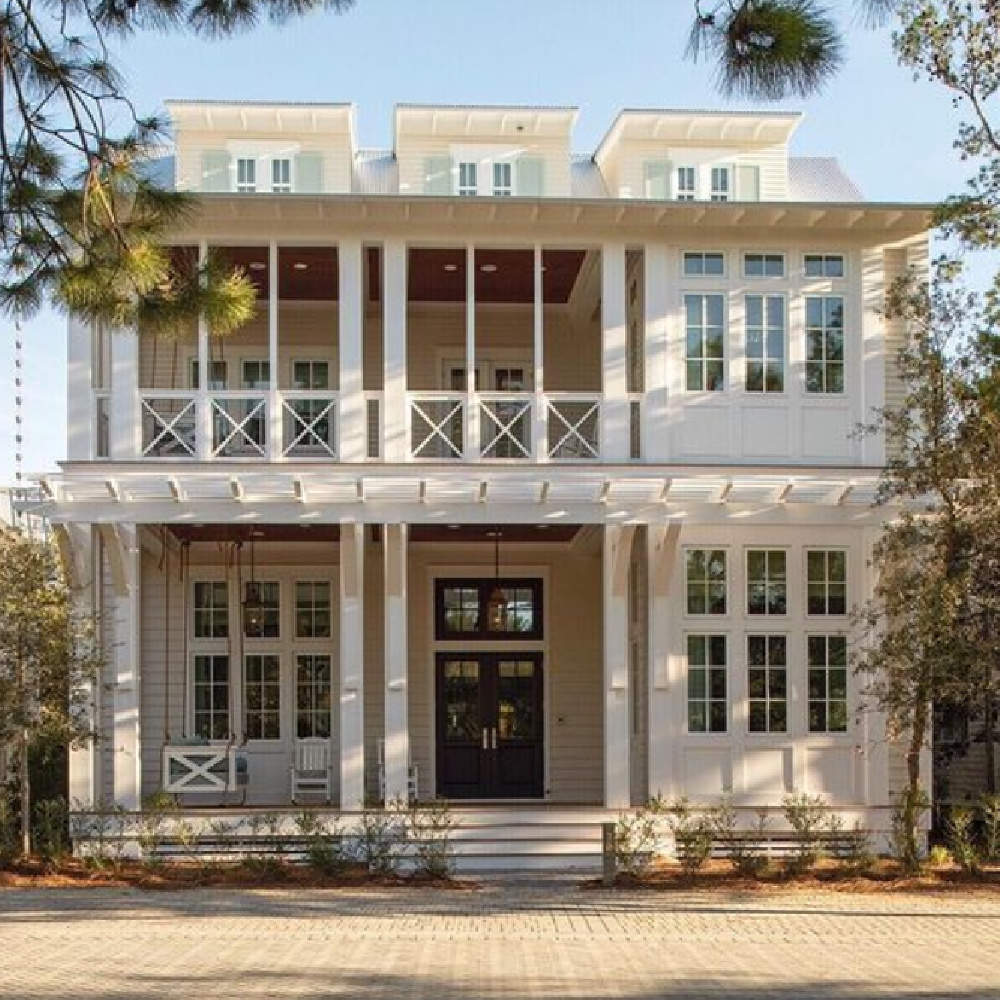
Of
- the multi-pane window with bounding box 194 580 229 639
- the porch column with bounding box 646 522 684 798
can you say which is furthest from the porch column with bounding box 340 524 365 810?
the multi-pane window with bounding box 194 580 229 639

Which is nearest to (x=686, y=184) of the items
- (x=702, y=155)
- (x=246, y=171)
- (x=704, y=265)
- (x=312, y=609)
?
(x=702, y=155)

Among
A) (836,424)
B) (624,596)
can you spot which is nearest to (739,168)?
(836,424)

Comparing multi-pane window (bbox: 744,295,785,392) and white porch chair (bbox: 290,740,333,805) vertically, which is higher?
multi-pane window (bbox: 744,295,785,392)

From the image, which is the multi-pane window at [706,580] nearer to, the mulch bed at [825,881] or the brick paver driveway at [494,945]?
the mulch bed at [825,881]

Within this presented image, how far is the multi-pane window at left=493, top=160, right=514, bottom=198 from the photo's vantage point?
24656 millimetres

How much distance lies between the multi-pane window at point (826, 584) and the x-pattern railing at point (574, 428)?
9.37ft

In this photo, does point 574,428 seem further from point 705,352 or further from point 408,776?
point 408,776

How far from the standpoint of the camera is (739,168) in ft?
80.9

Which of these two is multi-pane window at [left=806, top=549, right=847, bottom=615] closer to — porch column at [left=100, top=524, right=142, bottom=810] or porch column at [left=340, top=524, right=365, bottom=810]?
porch column at [left=340, top=524, right=365, bottom=810]

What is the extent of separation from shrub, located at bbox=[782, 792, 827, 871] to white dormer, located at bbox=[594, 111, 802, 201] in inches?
328

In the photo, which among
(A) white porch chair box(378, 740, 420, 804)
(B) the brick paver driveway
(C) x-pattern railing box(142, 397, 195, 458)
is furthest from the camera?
(A) white porch chair box(378, 740, 420, 804)

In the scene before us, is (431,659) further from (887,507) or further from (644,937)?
(644,937)

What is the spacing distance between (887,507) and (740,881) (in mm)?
4713

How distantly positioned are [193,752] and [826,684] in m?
7.29
